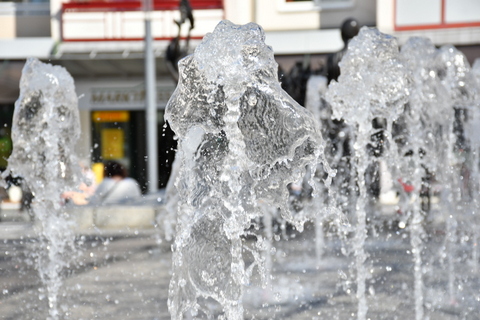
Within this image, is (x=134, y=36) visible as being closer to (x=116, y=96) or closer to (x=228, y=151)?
(x=116, y=96)

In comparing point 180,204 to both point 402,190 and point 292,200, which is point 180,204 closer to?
point 292,200

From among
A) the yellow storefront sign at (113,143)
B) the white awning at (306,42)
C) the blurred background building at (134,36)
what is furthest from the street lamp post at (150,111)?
the yellow storefront sign at (113,143)

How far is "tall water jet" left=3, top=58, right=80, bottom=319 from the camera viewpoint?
5633 millimetres

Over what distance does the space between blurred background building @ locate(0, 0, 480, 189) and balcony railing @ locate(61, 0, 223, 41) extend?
0.07 feet

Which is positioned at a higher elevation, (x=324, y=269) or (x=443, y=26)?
(x=443, y=26)

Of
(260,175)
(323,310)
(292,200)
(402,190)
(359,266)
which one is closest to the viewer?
(260,175)

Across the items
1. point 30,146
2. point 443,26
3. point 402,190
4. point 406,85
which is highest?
point 443,26

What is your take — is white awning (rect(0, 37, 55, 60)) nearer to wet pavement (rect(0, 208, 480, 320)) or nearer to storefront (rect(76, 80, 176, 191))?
storefront (rect(76, 80, 176, 191))

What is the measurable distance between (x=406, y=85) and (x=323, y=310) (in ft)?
6.67

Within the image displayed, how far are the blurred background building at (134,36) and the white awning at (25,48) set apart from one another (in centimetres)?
2

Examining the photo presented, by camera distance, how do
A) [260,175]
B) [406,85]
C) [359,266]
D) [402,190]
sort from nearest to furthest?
[260,175], [359,266], [406,85], [402,190]

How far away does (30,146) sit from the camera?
5.91 meters

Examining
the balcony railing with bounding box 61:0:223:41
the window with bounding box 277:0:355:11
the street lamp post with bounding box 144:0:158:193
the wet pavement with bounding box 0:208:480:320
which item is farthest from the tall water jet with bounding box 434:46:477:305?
the balcony railing with bounding box 61:0:223:41

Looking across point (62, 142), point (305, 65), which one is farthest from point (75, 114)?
point (305, 65)
